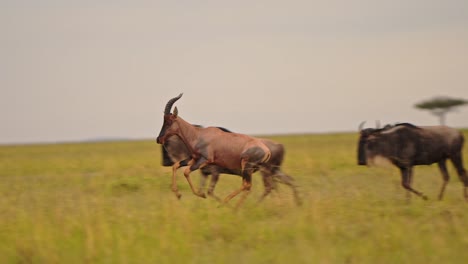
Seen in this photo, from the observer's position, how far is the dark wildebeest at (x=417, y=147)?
33.4ft

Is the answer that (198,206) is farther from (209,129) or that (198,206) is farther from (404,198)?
(404,198)

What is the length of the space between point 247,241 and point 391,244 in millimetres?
1496

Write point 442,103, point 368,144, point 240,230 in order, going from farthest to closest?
point 442,103 → point 368,144 → point 240,230

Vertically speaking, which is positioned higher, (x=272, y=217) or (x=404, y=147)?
(x=404, y=147)

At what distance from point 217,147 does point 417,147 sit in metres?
3.59

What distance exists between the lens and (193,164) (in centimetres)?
920

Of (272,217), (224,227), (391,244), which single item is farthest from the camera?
(272,217)

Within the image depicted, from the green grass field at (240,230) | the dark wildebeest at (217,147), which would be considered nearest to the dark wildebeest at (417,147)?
the green grass field at (240,230)

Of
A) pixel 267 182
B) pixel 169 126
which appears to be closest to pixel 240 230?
pixel 267 182

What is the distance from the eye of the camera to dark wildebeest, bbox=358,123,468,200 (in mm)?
10188

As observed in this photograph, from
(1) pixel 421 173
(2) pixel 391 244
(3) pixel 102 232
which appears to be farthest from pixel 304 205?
(1) pixel 421 173

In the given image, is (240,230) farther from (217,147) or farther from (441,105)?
(441,105)

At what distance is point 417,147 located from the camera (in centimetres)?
1020

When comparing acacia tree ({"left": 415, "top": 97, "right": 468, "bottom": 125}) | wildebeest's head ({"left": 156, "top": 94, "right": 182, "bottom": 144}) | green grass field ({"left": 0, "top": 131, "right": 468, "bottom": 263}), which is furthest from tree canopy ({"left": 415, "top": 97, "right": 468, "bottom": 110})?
wildebeest's head ({"left": 156, "top": 94, "right": 182, "bottom": 144})
